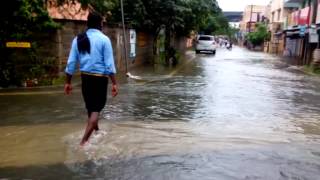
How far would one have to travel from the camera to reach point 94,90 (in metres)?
6.80

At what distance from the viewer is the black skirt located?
6789 millimetres

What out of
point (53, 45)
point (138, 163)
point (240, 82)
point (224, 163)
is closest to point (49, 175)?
point (138, 163)

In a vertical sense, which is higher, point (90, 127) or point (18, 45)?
point (18, 45)

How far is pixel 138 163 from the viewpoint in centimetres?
609

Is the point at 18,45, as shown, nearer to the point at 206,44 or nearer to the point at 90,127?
the point at 90,127

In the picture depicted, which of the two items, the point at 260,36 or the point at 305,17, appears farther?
the point at 260,36

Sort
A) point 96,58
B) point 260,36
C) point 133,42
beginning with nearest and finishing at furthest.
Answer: point 96,58 < point 133,42 < point 260,36

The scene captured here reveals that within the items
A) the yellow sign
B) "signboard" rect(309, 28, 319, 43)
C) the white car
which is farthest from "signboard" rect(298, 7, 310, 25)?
the yellow sign

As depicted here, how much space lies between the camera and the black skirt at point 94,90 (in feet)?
22.3

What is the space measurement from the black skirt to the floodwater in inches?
21.6

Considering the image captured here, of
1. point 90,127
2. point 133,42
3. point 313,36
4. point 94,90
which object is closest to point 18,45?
point 94,90

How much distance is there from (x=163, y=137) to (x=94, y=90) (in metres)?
1.41

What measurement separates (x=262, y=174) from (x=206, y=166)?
67 cm

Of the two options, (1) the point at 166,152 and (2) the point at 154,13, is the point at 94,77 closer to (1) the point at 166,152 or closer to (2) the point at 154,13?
(1) the point at 166,152
